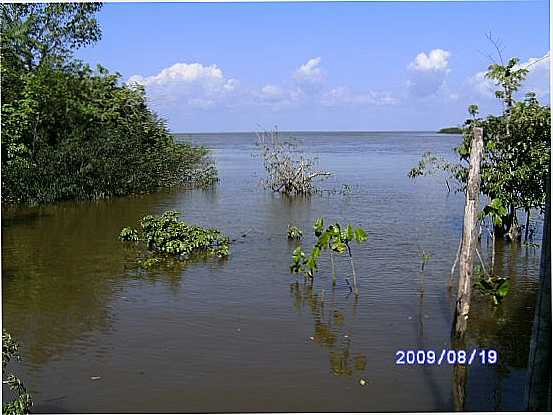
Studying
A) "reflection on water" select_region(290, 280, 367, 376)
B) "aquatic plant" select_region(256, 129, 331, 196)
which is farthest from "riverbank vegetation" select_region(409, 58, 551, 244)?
"aquatic plant" select_region(256, 129, 331, 196)

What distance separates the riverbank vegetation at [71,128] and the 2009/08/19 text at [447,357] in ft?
31.2

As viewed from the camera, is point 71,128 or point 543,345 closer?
point 543,345

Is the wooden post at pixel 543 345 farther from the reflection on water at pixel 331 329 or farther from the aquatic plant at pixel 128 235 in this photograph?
the aquatic plant at pixel 128 235

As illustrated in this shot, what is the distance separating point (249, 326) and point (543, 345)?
168 inches

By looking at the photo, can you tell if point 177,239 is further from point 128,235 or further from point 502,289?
point 502,289

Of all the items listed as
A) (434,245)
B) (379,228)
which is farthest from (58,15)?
(434,245)

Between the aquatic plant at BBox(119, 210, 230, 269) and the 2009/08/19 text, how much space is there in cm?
468

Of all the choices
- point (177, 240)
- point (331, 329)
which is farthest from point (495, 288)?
point (177, 240)

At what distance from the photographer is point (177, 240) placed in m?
11.0

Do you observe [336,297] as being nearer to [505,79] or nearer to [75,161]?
[505,79]

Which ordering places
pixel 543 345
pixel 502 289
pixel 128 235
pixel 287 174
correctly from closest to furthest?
pixel 543 345, pixel 502 289, pixel 128 235, pixel 287 174

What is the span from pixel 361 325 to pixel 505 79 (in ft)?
14.5

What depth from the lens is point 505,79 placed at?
9883mm

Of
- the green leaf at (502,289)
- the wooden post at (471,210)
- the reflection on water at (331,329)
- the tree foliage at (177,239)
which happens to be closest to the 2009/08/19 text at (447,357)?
the reflection on water at (331,329)
